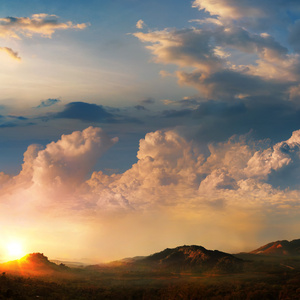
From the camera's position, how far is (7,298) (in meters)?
198
